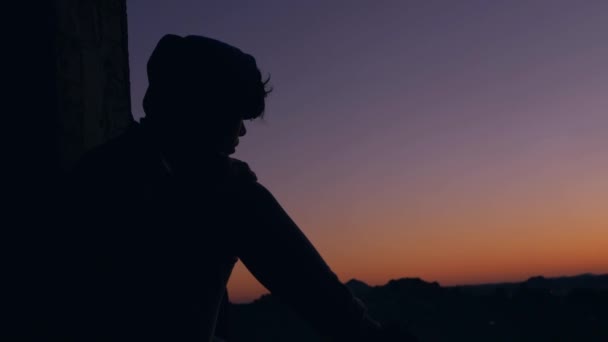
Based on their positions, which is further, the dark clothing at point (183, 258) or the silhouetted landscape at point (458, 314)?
the silhouetted landscape at point (458, 314)

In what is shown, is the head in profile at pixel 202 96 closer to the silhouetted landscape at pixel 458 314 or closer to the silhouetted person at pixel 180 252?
the silhouetted person at pixel 180 252

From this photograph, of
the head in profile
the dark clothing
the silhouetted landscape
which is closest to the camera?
the dark clothing

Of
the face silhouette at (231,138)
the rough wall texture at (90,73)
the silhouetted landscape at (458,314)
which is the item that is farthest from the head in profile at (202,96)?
the silhouetted landscape at (458,314)

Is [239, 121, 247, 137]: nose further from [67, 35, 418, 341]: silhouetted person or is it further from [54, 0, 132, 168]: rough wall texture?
[54, 0, 132, 168]: rough wall texture

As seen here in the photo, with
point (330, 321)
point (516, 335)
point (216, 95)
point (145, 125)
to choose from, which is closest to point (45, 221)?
point (145, 125)

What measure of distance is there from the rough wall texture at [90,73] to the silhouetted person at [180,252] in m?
0.76

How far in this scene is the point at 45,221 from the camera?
1271 mm

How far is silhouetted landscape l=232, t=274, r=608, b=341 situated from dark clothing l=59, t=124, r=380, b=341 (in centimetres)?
2150

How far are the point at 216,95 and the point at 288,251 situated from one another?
322 mm

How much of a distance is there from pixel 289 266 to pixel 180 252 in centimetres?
18

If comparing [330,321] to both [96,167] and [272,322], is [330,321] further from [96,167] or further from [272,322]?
[272,322]

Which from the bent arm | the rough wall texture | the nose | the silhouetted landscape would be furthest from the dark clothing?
the silhouetted landscape

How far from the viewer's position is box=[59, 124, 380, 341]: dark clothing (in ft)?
3.72

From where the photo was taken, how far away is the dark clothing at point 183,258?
113cm
